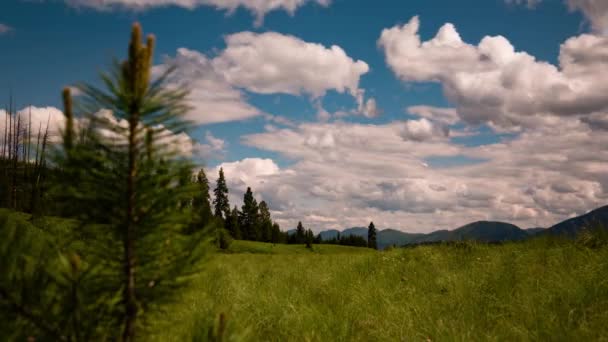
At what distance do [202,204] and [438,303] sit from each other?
17.9ft

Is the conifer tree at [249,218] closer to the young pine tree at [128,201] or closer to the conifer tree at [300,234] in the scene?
the conifer tree at [300,234]

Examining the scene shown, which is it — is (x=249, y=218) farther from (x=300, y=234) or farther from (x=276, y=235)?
(x=300, y=234)

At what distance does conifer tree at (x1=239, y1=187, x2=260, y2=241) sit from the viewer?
286 ft

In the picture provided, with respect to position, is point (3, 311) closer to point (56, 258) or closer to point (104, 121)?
point (56, 258)

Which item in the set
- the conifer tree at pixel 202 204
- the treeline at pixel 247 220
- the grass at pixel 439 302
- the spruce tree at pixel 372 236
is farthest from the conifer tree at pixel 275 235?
the conifer tree at pixel 202 204

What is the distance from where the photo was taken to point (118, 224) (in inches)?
55.6

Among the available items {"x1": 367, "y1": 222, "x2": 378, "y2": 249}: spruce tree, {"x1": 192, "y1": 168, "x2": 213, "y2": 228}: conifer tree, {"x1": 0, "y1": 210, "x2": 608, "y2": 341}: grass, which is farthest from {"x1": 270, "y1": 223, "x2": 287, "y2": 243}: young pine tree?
{"x1": 192, "y1": 168, "x2": 213, "y2": 228}: conifer tree

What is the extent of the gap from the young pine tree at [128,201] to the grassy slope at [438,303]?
5.84 feet

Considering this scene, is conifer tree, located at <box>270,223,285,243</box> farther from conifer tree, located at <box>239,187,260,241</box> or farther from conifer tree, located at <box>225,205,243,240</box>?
conifer tree, located at <box>225,205,243,240</box>

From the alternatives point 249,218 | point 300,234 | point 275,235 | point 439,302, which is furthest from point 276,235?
point 439,302

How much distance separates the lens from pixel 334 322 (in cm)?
523

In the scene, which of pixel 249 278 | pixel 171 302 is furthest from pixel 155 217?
pixel 249 278

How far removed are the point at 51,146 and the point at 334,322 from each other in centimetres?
460

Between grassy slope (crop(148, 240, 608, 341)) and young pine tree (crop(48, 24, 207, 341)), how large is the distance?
178 centimetres
